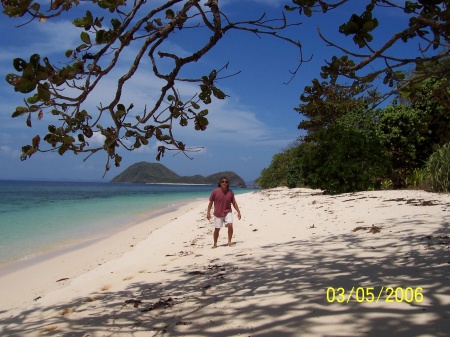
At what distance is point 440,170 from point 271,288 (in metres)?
9.54

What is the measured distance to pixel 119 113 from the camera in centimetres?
324

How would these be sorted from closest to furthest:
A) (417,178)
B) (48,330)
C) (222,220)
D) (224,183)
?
(48,330)
(222,220)
(224,183)
(417,178)

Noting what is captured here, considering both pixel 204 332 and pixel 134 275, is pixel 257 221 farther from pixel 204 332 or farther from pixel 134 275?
pixel 204 332

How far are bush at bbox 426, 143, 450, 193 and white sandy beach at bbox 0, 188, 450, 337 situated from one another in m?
3.44

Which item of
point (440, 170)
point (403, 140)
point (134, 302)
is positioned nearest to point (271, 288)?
point (134, 302)

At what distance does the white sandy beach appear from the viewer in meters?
3.13

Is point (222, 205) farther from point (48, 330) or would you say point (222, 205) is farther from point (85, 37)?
point (85, 37)

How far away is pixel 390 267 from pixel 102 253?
784 cm

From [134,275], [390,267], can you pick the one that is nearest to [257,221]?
[134,275]

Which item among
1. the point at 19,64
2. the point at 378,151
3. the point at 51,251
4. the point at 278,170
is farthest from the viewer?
the point at 278,170

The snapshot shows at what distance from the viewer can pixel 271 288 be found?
4203 mm
